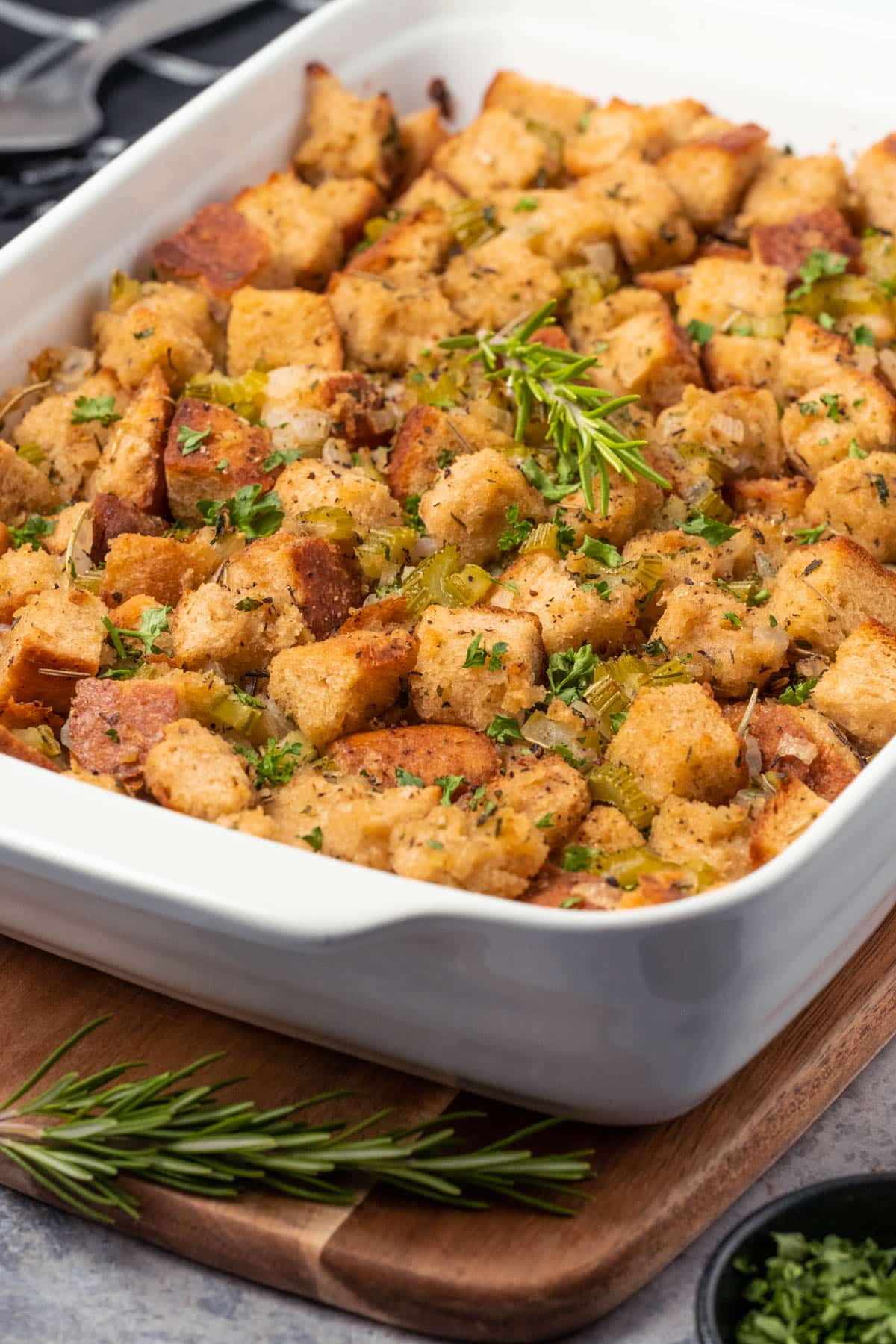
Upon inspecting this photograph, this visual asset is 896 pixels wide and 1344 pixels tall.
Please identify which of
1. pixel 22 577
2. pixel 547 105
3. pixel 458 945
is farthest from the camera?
pixel 547 105

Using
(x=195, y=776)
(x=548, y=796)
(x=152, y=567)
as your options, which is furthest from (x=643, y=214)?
(x=195, y=776)

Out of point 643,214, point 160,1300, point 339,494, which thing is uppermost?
point 643,214

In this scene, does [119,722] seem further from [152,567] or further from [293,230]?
[293,230]

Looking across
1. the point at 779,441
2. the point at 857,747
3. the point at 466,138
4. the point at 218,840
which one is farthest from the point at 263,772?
the point at 466,138

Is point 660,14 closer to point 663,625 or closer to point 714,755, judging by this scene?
point 663,625

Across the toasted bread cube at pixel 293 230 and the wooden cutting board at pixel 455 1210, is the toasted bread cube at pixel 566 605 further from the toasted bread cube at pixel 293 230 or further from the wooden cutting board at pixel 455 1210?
the toasted bread cube at pixel 293 230

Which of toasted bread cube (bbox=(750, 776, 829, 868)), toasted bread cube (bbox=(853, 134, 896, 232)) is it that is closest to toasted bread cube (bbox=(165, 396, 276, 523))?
toasted bread cube (bbox=(750, 776, 829, 868))
